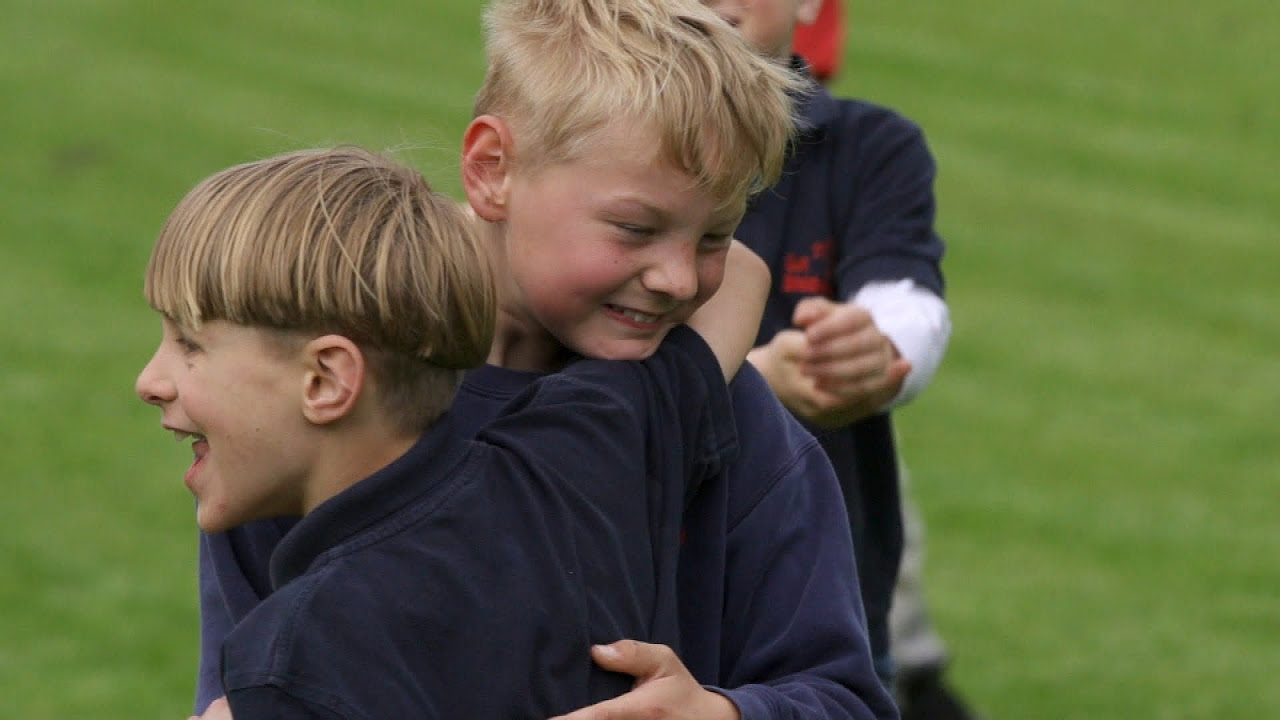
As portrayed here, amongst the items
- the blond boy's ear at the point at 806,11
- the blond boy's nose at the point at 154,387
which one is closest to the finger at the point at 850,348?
the blond boy's ear at the point at 806,11

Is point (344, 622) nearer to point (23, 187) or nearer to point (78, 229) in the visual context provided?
point (78, 229)

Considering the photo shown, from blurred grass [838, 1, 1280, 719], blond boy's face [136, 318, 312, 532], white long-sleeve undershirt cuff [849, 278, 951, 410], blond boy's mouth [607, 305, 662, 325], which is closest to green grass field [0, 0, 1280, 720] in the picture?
blurred grass [838, 1, 1280, 719]

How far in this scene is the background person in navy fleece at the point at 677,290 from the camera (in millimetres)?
2230

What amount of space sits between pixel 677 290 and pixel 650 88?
0.72 feet

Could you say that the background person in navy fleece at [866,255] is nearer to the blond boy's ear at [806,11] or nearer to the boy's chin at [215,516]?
the blond boy's ear at [806,11]

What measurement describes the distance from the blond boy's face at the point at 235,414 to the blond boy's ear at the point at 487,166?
391mm

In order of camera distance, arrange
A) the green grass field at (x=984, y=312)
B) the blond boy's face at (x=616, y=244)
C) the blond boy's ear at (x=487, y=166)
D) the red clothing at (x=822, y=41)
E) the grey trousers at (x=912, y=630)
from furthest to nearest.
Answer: the green grass field at (x=984, y=312) → the grey trousers at (x=912, y=630) → the red clothing at (x=822, y=41) → the blond boy's ear at (x=487, y=166) → the blond boy's face at (x=616, y=244)

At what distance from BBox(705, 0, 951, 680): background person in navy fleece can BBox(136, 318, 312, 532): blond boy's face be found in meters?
1.29

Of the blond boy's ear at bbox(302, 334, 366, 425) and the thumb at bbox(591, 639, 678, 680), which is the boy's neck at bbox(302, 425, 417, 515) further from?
the thumb at bbox(591, 639, 678, 680)

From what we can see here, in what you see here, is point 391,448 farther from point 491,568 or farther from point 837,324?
point 837,324

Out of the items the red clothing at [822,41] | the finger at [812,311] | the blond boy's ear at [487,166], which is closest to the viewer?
the blond boy's ear at [487,166]

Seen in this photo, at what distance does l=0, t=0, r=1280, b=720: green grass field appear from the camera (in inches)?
239

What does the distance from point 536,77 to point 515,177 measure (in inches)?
4.5

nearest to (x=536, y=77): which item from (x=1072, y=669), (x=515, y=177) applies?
(x=515, y=177)
